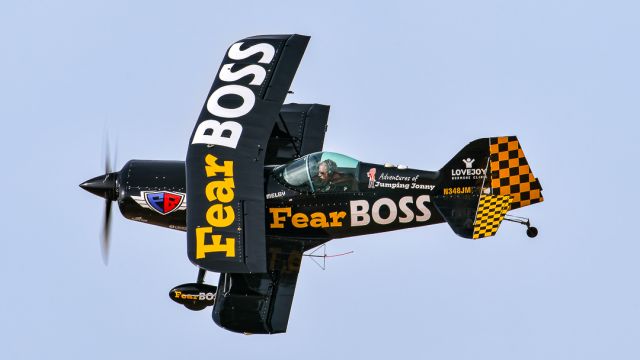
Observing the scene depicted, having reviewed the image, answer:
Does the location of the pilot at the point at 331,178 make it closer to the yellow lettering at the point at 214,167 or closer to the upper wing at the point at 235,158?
the upper wing at the point at 235,158

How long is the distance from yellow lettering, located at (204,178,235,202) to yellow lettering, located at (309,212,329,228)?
1.69 meters

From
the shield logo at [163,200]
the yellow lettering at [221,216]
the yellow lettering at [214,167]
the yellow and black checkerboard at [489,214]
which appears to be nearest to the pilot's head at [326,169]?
the yellow lettering at [214,167]

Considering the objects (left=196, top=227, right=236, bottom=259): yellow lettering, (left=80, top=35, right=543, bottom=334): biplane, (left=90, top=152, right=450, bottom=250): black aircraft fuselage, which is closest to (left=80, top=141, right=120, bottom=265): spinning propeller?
(left=80, top=35, right=543, bottom=334): biplane

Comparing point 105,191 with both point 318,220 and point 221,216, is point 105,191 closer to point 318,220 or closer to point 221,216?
point 221,216

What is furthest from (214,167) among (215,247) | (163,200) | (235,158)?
(163,200)

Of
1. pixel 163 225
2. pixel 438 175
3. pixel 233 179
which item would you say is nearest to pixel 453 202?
pixel 438 175

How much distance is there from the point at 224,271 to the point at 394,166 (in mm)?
3560

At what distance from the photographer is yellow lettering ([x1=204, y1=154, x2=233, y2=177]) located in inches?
849

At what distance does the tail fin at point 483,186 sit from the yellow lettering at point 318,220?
206cm

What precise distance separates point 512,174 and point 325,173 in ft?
10.3

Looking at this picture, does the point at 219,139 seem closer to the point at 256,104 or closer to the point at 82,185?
the point at 256,104

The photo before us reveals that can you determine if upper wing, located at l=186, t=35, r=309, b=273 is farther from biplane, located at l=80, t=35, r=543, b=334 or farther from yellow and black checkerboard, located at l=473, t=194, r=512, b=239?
yellow and black checkerboard, located at l=473, t=194, r=512, b=239

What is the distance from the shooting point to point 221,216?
833 inches

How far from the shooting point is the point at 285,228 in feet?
73.6
